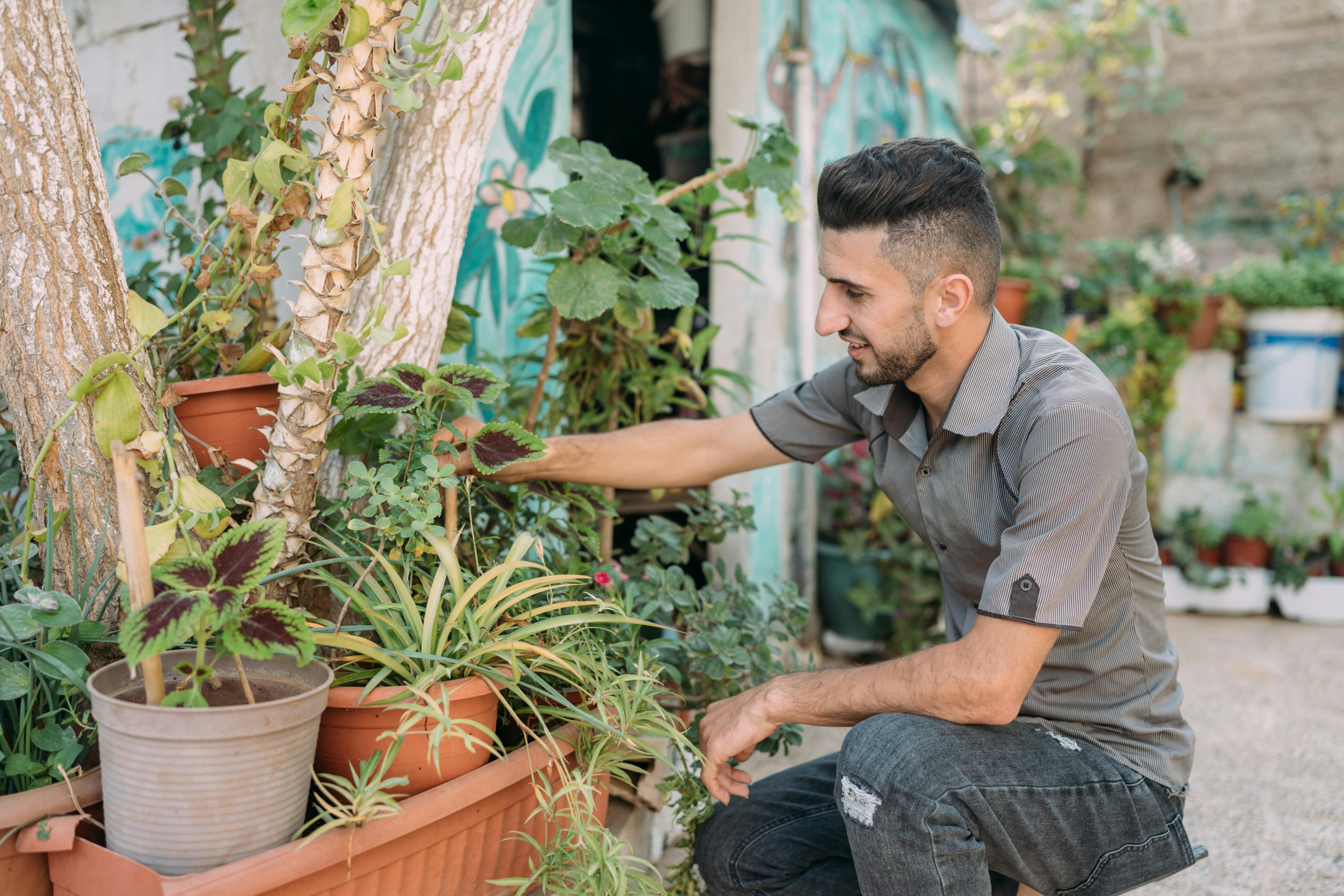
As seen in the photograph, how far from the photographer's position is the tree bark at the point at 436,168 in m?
1.66

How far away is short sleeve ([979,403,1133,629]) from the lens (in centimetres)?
145

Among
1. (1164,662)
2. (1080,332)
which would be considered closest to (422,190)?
(1164,662)

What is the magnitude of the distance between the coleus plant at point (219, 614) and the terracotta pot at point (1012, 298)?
4013 millimetres

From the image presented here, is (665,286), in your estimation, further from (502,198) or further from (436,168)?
(502,198)

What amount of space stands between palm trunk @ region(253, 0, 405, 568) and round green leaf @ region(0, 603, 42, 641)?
30cm

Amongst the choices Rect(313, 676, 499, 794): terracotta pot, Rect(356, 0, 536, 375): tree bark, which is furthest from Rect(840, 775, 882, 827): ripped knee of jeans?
Rect(356, 0, 536, 375): tree bark

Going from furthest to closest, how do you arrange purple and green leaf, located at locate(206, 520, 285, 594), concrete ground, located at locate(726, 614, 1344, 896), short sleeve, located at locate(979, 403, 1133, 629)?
concrete ground, located at locate(726, 614, 1344, 896)
short sleeve, located at locate(979, 403, 1133, 629)
purple and green leaf, located at locate(206, 520, 285, 594)

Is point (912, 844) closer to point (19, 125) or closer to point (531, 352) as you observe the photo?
point (531, 352)

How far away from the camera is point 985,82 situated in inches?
269

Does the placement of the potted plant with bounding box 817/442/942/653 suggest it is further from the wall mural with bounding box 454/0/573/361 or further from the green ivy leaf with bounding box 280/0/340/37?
the green ivy leaf with bounding box 280/0/340/37

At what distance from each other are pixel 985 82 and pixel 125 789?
7181mm

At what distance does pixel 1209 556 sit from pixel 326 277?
522 centimetres

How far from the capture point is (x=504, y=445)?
60.1 inches

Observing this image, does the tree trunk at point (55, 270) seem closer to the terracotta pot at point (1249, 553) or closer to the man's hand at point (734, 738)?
the man's hand at point (734, 738)
